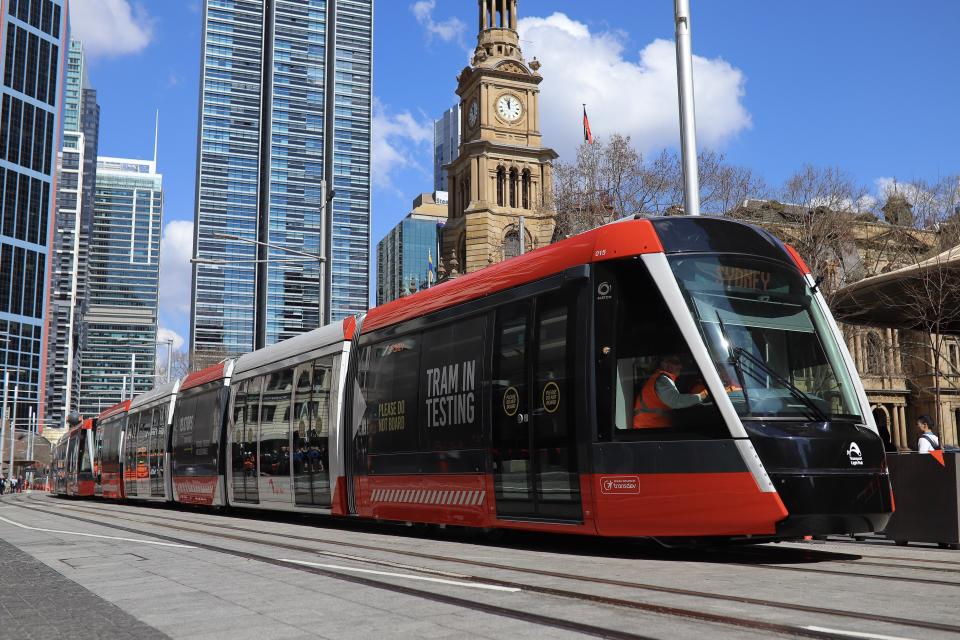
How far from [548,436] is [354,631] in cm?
A: 514

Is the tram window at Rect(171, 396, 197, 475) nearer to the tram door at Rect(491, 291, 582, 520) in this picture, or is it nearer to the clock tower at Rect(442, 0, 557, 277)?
the tram door at Rect(491, 291, 582, 520)

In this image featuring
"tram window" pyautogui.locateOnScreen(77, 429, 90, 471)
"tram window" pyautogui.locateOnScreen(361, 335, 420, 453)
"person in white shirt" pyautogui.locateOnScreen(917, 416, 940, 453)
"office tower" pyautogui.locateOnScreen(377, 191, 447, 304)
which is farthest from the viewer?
"office tower" pyautogui.locateOnScreen(377, 191, 447, 304)

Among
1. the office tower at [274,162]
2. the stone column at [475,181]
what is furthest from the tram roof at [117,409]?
the office tower at [274,162]

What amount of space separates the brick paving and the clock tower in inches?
2692

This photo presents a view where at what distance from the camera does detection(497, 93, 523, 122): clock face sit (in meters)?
82.4

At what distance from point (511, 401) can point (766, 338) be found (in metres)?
3.03

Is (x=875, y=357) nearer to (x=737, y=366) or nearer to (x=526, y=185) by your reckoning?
(x=737, y=366)

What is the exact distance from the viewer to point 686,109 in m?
16.5

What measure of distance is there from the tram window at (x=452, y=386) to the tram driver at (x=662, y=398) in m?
2.62

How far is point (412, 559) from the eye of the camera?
31.2 feet

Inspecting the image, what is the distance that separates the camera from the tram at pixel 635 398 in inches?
346

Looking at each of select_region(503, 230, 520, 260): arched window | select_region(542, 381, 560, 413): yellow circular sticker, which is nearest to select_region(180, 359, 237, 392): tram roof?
select_region(542, 381, 560, 413): yellow circular sticker

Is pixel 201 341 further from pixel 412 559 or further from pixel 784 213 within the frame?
pixel 412 559

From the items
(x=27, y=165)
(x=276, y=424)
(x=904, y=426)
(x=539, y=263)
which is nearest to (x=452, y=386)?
(x=539, y=263)
